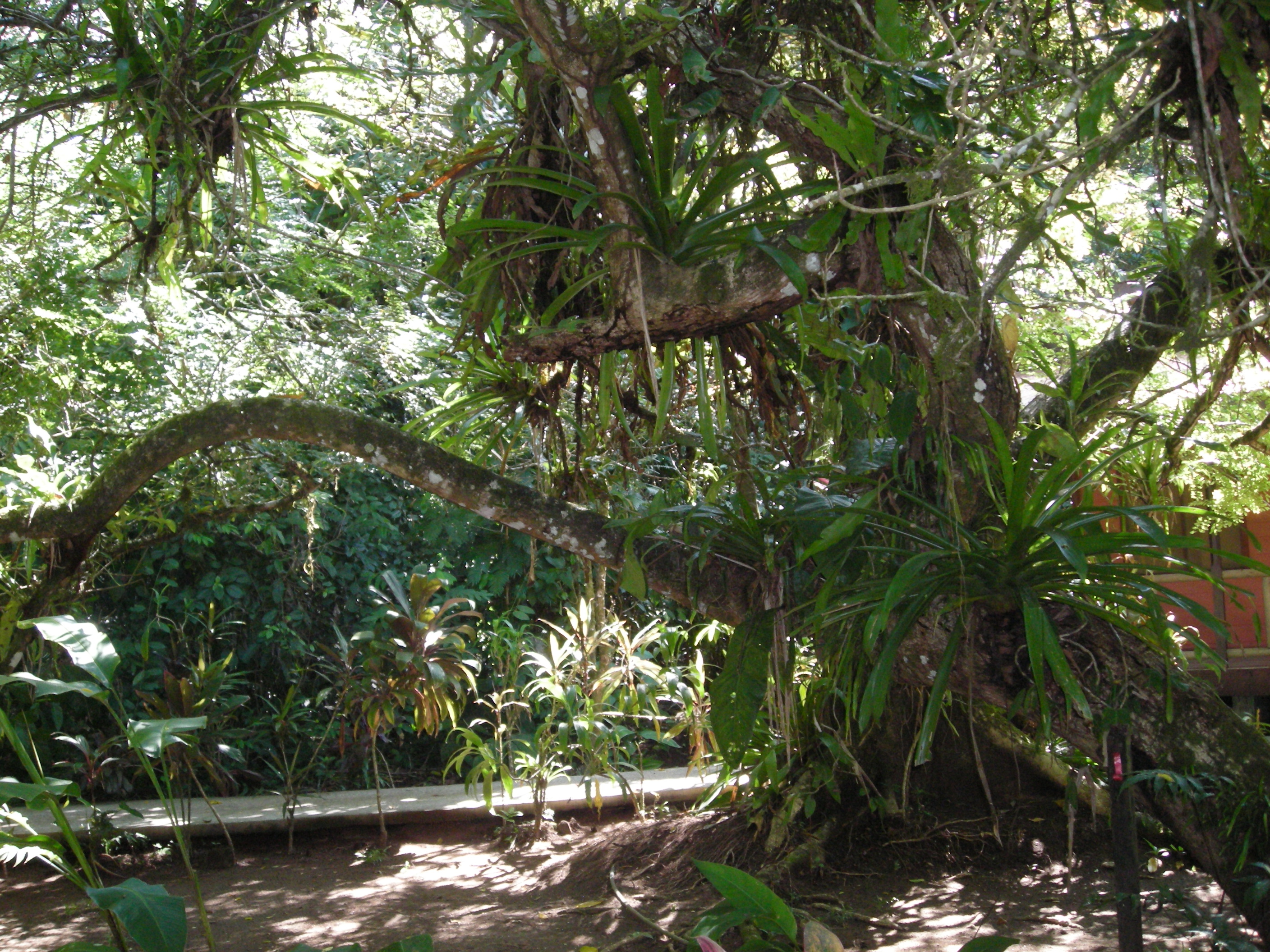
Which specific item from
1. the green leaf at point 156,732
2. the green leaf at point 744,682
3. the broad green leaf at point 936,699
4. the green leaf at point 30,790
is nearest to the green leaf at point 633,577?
the green leaf at point 744,682

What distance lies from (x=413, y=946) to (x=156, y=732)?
2.78ft

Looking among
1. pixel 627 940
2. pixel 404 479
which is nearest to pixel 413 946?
pixel 627 940

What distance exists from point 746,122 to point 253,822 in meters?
3.70

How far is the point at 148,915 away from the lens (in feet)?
6.30

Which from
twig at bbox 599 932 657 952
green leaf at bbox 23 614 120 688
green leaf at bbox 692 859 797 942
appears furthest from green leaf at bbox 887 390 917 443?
green leaf at bbox 23 614 120 688

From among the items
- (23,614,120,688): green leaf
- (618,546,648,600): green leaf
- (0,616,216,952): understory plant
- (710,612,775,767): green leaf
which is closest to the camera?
(0,616,216,952): understory plant

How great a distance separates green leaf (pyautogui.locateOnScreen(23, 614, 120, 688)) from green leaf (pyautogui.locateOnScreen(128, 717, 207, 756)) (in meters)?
0.14

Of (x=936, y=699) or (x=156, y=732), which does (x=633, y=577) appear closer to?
(x=936, y=699)

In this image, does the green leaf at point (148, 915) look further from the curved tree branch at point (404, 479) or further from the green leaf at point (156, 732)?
the curved tree branch at point (404, 479)

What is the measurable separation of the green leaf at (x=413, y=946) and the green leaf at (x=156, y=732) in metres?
0.70

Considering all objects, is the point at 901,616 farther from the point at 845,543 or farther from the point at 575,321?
the point at 575,321

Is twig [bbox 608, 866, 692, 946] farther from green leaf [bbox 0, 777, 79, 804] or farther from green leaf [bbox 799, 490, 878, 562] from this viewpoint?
green leaf [bbox 0, 777, 79, 804]

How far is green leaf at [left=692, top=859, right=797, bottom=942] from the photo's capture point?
1991 mm

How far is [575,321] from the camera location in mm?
2375
